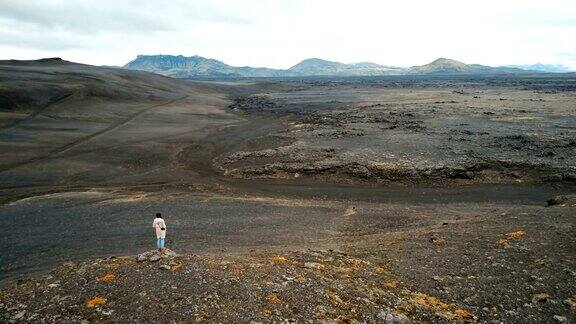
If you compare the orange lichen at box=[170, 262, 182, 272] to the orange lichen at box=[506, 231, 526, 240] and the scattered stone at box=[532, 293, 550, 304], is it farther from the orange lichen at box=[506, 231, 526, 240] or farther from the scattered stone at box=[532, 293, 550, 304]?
the orange lichen at box=[506, 231, 526, 240]

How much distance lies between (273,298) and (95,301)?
549 centimetres

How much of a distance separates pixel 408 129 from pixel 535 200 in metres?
24.1

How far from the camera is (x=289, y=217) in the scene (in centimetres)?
2594

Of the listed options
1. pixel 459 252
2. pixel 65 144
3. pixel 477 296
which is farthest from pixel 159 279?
pixel 65 144

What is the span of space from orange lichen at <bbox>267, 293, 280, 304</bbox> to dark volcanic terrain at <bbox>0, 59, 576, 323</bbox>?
125mm

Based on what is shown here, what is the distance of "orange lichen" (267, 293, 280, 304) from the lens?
43.0ft

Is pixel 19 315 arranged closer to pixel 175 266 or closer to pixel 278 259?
pixel 175 266

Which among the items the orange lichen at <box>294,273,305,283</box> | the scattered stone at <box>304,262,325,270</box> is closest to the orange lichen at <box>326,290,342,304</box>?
the orange lichen at <box>294,273,305,283</box>

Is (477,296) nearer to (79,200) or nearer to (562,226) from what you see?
(562,226)

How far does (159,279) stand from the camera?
14.1m

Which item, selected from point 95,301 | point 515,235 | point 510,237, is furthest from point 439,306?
point 95,301

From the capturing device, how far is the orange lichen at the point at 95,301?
12.8 m

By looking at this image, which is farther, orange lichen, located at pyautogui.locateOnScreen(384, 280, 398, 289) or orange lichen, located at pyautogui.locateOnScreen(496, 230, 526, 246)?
orange lichen, located at pyautogui.locateOnScreen(496, 230, 526, 246)

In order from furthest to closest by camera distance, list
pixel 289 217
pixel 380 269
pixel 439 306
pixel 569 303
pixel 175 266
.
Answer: pixel 289 217 < pixel 380 269 < pixel 175 266 < pixel 439 306 < pixel 569 303
